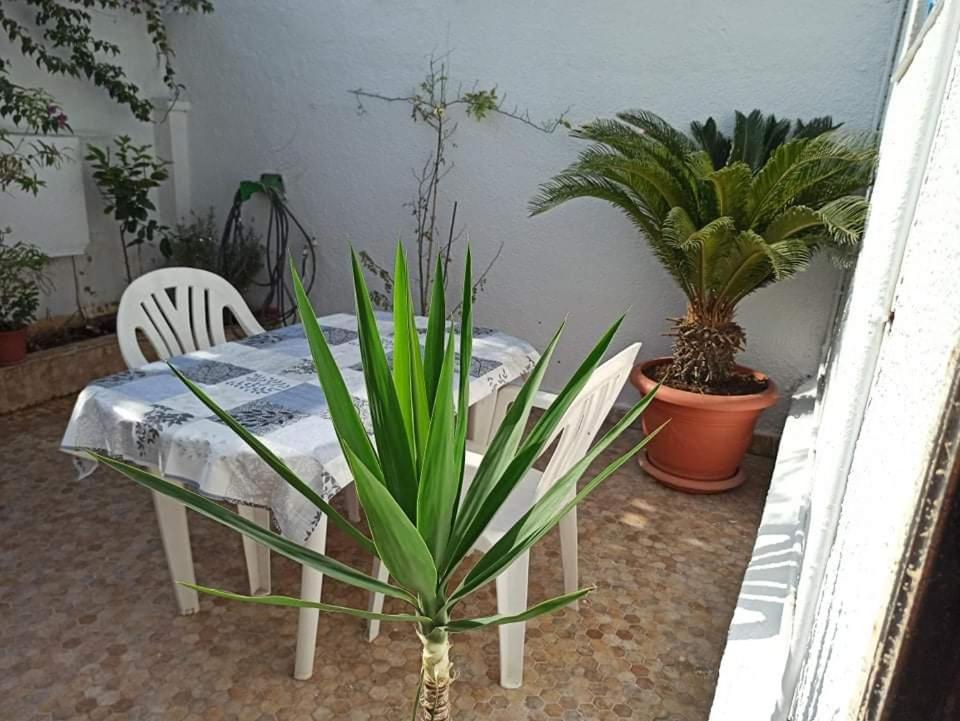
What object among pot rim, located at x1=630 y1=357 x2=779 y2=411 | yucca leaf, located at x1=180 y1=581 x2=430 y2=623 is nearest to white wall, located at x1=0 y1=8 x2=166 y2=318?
pot rim, located at x1=630 y1=357 x2=779 y2=411

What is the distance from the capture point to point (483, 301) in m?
4.32

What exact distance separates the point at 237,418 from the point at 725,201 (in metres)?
2.18

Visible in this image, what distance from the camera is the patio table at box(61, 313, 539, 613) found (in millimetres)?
1718

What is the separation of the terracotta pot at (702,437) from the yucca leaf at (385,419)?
7.59 ft

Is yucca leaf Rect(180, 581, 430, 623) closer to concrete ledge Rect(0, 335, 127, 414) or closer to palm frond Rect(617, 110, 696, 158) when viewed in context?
palm frond Rect(617, 110, 696, 158)

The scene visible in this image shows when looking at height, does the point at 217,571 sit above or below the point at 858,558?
below

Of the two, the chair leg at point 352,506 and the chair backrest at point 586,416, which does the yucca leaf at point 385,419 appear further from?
the chair leg at point 352,506

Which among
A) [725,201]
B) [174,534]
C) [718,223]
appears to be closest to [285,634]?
[174,534]

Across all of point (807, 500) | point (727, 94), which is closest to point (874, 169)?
point (727, 94)

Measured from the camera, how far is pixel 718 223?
279 centimetres

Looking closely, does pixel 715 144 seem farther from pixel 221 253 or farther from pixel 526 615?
pixel 221 253

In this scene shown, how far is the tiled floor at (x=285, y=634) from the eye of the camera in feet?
6.27

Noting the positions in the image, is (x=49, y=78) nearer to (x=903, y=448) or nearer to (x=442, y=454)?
(x=442, y=454)

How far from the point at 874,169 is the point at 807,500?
154 centimetres
